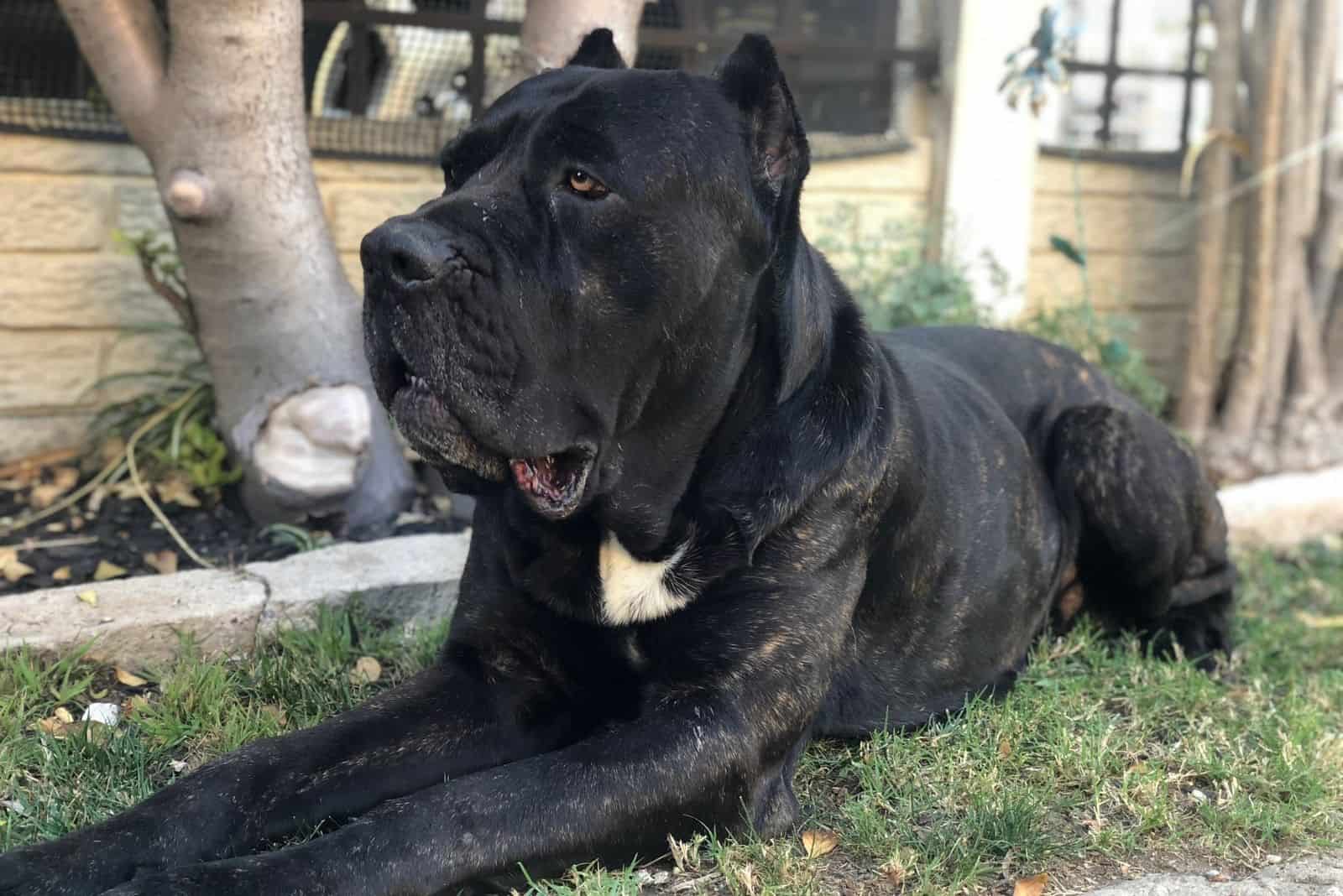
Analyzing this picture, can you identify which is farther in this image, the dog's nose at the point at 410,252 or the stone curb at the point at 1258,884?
the stone curb at the point at 1258,884

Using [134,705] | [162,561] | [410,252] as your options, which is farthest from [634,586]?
[162,561]

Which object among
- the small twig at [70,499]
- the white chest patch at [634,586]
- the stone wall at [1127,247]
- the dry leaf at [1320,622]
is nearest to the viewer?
the white chest patch at [634,586]

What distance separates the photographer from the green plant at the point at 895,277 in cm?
543

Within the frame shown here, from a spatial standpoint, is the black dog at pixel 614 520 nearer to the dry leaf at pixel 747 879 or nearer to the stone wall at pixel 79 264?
the dry leaf at pixel 747 879

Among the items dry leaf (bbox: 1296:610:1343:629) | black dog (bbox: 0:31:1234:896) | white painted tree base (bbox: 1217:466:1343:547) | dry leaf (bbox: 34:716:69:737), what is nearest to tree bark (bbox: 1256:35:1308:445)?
white painted tree base (bbox: 1217:466:1343:547)

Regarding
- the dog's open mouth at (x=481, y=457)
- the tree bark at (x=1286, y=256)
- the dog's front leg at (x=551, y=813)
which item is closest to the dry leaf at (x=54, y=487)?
the dog's open mouth at (x=481, y=457)

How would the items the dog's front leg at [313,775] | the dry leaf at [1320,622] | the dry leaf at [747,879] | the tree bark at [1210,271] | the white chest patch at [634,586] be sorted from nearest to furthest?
the dog's front leg at [313,775], the dry leaf at [747,879], the white chest patch at [634,586], the dry leaf at [1320,622], the tree bark at [1210,271]

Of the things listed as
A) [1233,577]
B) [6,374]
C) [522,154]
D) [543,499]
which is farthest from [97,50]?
[1233,577]

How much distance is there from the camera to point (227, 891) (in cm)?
212

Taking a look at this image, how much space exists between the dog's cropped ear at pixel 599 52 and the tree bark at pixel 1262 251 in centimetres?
382

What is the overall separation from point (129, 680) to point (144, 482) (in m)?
1.25

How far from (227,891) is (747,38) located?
1783 millimetres

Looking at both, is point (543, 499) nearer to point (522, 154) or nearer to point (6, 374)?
point (522, 154)

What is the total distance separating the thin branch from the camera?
3.88 meters
